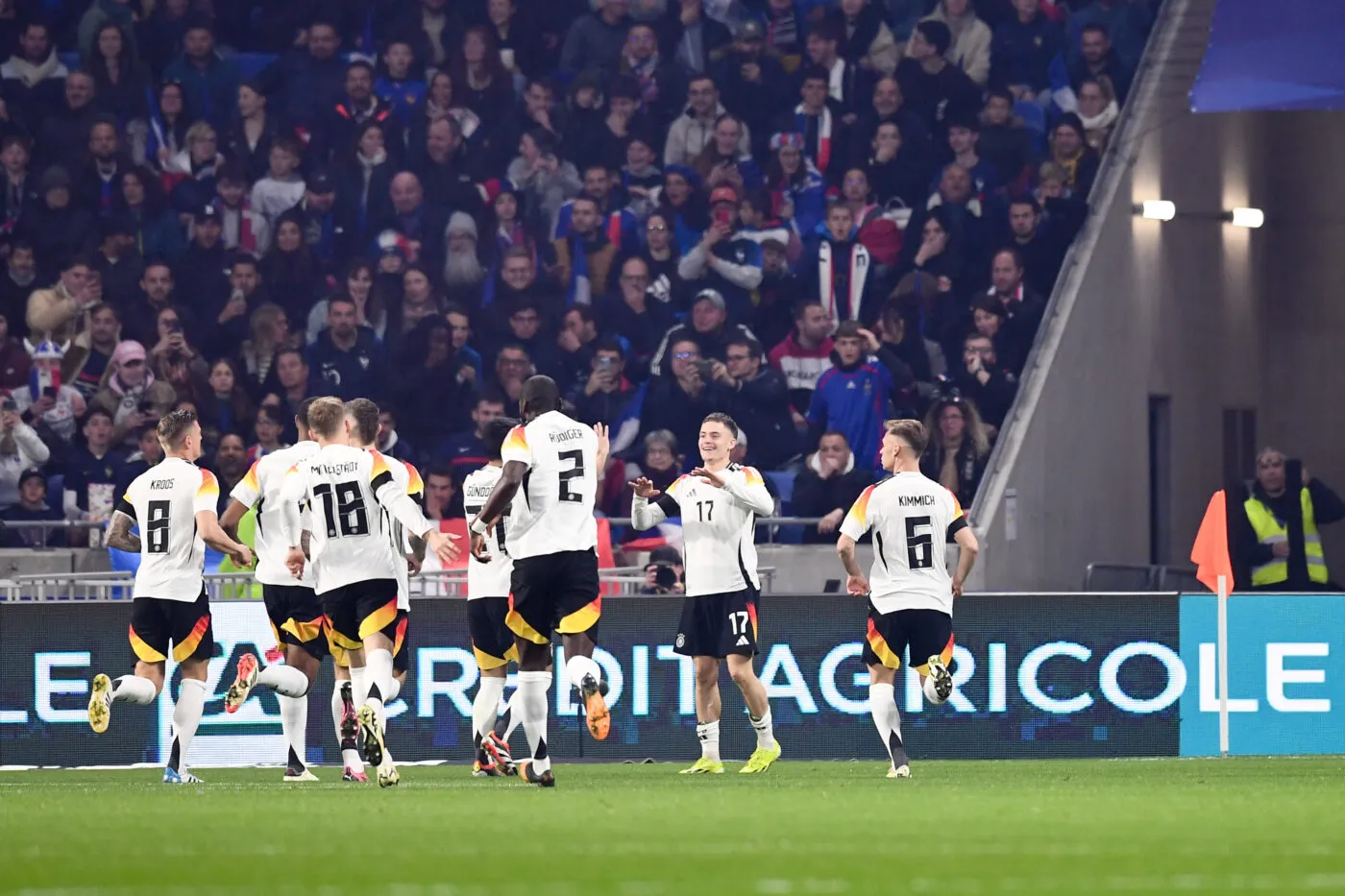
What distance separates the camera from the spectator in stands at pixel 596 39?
2375 cm

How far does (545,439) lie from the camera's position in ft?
39.7

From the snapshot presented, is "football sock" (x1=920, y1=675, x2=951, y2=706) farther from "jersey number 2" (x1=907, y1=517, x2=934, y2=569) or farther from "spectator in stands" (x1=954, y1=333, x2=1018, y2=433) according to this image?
"spectator in stands" (x1=954, y1=333, x2=1018, y2=433)

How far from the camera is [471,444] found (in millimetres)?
21047

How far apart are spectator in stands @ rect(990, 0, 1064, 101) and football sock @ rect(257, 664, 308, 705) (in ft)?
38.5

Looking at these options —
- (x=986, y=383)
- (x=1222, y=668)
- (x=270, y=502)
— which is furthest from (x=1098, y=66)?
(x=270, y=502)

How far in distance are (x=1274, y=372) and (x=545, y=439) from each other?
14.6 m

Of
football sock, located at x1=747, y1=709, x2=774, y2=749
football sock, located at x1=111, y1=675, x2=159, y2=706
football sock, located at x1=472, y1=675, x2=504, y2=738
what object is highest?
football sock, located at x1=111, y1=675, x2=159, y2=706

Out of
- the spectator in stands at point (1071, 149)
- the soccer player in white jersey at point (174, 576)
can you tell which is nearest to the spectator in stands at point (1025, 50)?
the spectator in stands at point (1071, 149)

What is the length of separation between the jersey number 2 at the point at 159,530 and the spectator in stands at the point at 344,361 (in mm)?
8053

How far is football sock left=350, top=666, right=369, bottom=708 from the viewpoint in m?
12.2

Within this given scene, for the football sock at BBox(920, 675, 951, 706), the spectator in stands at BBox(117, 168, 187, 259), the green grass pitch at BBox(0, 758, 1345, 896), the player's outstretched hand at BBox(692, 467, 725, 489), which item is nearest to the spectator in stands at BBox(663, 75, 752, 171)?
the spectator in stands at BBox(117, 168, 187, 259)

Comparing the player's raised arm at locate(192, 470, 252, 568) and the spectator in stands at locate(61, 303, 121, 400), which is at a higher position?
the spectator in stands at locate(61, 303, 121, 400)

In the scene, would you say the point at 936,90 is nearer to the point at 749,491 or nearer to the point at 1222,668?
the point at 1222,668

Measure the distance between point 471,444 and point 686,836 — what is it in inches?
483
